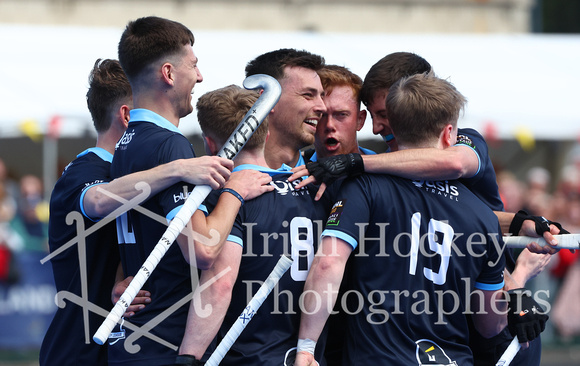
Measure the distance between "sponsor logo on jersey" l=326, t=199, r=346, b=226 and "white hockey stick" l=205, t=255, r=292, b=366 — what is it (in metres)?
0.31

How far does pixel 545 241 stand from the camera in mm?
4258

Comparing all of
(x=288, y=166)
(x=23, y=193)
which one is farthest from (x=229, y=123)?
(x=23, y=193)

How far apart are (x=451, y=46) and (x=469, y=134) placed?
11.5 meters

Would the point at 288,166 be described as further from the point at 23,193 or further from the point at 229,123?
the point at 23,193

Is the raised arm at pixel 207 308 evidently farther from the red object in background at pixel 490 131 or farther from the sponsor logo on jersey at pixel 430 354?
the red object in background at pixel 490 131

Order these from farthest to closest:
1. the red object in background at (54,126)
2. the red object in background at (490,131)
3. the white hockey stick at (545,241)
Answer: the red object in background at (490,131), the red object in background at (54,126), the white hockey stick at (545,241)

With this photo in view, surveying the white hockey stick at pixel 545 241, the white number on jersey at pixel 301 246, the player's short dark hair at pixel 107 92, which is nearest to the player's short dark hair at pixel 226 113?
the white number on jersey at pixel 301 246

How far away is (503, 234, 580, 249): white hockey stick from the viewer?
4156 millimetres

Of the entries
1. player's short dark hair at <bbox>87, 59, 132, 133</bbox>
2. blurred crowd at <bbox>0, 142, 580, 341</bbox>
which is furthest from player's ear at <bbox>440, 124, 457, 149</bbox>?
blurred crowd at <bbox>0, 142, 580, 341</bbox>

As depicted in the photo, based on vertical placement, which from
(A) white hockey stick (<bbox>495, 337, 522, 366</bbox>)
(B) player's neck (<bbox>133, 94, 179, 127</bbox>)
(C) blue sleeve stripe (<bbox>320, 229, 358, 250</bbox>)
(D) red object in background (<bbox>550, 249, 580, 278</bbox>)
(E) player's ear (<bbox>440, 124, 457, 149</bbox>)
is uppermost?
(B) player's neck (<bbox>133, 94, 179, 127</bbox>)

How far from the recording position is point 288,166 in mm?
4680

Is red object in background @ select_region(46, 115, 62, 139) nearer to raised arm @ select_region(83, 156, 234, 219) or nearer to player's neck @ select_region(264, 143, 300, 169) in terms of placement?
player's neck @ select_region(264, 143, 300, 169)

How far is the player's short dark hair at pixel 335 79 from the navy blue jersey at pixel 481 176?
77 centimetres

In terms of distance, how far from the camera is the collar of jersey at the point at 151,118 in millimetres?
3971
